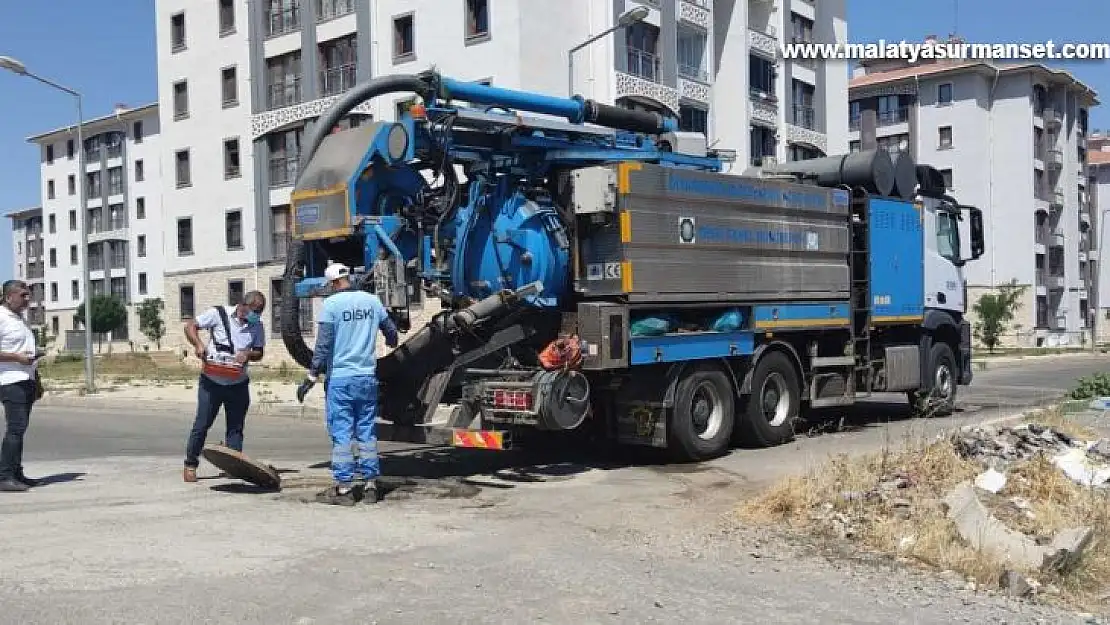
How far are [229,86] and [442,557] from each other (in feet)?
120

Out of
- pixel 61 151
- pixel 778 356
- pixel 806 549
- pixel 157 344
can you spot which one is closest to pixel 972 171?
pixel 157 344

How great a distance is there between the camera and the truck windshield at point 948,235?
14.7 meters

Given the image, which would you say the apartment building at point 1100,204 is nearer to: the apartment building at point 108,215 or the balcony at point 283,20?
the balcony at point 283,20

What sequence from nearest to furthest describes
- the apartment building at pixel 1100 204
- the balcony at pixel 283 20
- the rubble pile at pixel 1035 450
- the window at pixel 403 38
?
the rubble pile at pixel 1035 450
the window at pixel 403 38
the balcony at pixel 283 20
the apartment building at pixel 1100 204

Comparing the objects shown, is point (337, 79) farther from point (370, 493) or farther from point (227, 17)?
point (370, 493)

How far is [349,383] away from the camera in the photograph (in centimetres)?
798

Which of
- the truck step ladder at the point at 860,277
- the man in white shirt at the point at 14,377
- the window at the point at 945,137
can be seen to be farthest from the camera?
the window at the point at 945,137

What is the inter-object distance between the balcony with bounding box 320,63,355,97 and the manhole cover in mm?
27979

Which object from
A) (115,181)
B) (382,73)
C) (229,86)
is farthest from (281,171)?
(115,181)

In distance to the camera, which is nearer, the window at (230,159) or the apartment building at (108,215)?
the window at (230,159)

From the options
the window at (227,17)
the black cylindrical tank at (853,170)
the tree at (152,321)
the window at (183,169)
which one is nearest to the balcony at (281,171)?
the window at (183,169)

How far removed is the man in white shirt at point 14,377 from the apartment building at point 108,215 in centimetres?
6112

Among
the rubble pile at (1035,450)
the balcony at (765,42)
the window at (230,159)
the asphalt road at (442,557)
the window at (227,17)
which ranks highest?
the window at (227,17)

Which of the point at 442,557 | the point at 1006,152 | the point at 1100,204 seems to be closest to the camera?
the point at 442,557
